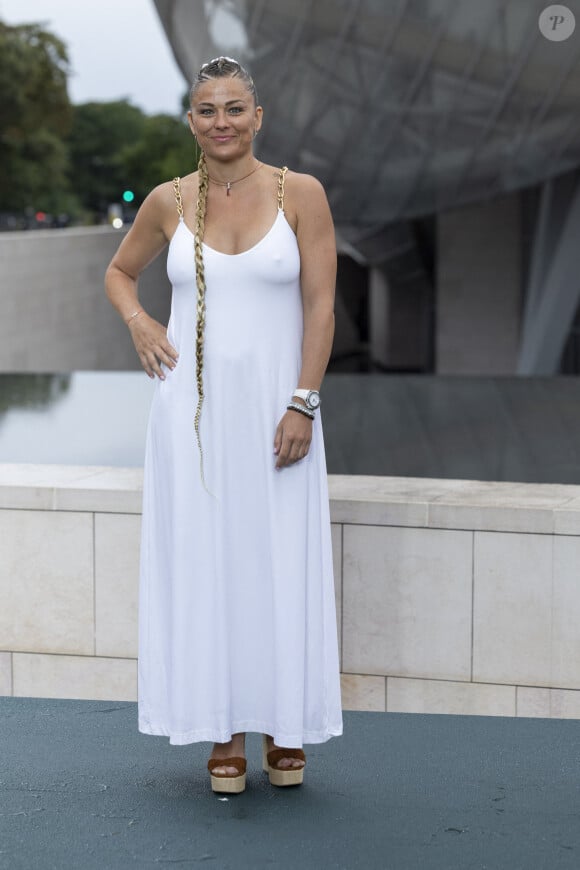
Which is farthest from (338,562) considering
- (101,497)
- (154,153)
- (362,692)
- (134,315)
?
(154,153)

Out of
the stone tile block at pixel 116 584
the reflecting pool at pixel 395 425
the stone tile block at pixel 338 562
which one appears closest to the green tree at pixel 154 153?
the reflecting pool at pixel 395 425

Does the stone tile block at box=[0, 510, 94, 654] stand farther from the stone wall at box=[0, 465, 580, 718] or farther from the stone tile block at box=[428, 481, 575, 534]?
the stone tile block at box=[428, 481, 575, 534]

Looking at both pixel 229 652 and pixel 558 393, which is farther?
pixel 558 393

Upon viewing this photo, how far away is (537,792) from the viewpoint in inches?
144

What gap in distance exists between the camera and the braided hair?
3.44 meters

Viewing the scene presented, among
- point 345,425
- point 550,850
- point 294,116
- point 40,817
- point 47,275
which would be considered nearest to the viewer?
point 550,850

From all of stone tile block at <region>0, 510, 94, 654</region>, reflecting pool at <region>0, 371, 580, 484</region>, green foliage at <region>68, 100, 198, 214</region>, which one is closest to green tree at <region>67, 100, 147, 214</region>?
green foliage at <region>68, 100, 198, 214</region>

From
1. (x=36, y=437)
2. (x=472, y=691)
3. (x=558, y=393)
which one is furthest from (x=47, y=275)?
(x=472, y=691)

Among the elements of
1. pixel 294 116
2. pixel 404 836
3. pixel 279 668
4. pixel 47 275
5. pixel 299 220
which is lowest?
pixel 404 836

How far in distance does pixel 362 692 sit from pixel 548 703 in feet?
2.25

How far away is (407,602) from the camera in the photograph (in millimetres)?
4578

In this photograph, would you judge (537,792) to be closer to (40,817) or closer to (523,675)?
(523,675)

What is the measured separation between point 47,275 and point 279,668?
23513mm

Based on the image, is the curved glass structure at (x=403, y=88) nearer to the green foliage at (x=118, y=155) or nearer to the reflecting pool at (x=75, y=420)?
the reflecting pool at (x=75, y=420)
